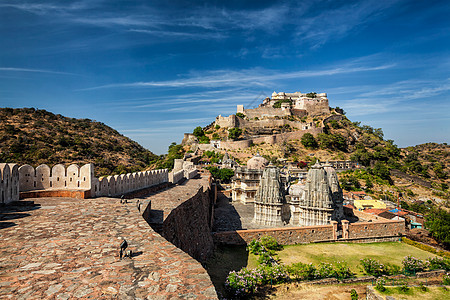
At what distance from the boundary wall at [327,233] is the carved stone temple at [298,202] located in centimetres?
120

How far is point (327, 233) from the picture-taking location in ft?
69.0

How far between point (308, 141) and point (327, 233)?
1896 inches

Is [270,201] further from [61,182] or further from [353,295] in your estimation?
[61,182]

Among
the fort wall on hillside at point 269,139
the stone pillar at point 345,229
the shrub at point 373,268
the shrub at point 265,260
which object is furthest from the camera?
the fort wall on hillside at point 269,139

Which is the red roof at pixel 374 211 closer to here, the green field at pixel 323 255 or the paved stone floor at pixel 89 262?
the green field at pixel 323 255

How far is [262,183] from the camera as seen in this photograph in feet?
77.5

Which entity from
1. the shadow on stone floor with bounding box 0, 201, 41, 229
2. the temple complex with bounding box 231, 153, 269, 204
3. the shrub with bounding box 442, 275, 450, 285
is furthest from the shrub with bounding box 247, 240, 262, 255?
the shadow on stone floor with bounding box 0, 201, 41, 229

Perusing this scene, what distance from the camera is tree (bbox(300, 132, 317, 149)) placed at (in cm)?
→ 6660

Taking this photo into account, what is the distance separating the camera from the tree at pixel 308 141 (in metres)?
66.6

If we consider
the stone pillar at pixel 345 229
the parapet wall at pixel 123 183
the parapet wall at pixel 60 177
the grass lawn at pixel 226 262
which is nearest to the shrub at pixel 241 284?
the grass lawn at pixel 226 262

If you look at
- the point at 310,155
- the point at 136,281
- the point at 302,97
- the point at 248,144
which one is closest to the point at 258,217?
the point at 136,281

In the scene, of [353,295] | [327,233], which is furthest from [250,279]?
[327,233]

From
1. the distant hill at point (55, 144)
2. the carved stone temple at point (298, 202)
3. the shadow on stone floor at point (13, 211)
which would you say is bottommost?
the carved stone temple at point (298, 202)

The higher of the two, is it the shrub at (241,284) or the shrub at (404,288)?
the shrub at (241,284)
